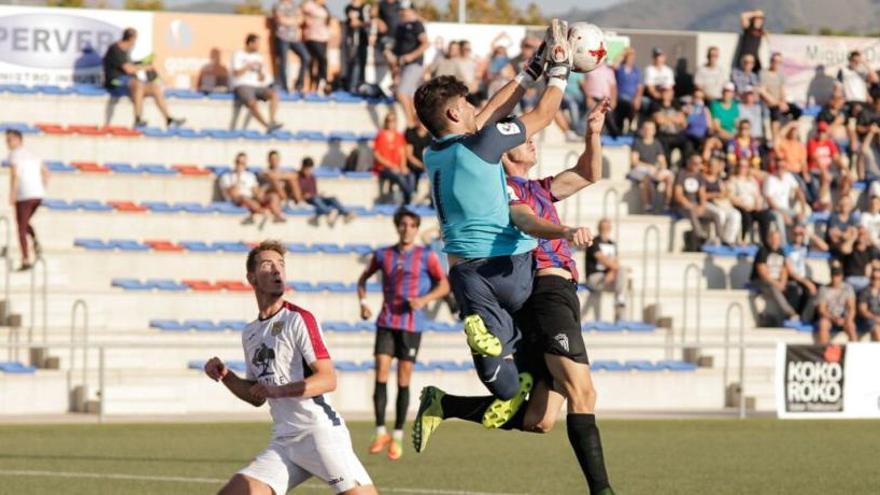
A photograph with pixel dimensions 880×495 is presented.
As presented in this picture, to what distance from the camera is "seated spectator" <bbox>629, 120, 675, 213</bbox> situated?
28234mm

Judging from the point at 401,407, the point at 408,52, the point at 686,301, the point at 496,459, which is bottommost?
the point at 496,459

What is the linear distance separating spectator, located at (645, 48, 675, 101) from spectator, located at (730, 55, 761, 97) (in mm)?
1114

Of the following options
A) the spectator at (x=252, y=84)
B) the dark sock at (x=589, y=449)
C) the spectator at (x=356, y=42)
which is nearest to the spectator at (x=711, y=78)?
the spectator at (x=356, y=42)

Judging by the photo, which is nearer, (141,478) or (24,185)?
(141,478)

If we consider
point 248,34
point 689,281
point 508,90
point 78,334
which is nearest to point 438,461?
point 508,90

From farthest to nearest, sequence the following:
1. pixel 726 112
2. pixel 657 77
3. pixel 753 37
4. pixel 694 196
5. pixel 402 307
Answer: pixel 753 37 → pixel 657 77 → pixel 726 112 → pixel 694 196 → pixel 402 307

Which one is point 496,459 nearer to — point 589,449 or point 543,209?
point 543,209

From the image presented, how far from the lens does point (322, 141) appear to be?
28328 millimetres

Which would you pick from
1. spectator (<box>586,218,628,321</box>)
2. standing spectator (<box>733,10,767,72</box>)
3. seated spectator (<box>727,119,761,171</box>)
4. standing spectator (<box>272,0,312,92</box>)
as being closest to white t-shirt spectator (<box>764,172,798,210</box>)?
seated spectator (<box>727,119,761,171</box>)

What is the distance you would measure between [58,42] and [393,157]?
5.45 m

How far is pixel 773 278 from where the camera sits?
87.6 feet

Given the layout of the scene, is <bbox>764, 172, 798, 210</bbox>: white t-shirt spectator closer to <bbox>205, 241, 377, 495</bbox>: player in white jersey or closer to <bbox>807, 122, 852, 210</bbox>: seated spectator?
<bbox>807, 122, 852, 210</bbox>: seated spectator

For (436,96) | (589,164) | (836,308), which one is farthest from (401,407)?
(836,308)

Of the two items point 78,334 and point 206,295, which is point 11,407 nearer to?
point 78,334
